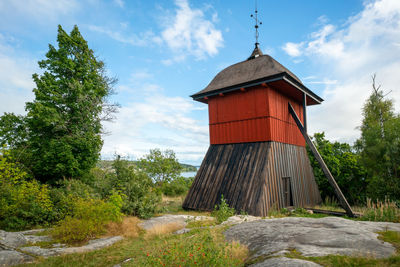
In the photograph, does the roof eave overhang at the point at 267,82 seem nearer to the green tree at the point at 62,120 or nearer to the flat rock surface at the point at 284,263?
the green tree at the point at 62,120

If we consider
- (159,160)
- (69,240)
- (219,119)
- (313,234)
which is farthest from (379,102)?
(69,240)

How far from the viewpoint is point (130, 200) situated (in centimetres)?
1165

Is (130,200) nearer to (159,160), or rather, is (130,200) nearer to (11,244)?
(11,244)

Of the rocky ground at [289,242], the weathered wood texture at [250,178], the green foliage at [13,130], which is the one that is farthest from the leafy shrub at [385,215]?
the green foliage at [13,130]

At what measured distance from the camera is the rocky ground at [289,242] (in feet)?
12.2

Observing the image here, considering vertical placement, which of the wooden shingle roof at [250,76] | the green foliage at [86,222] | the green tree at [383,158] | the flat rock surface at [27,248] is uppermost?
the wooden shingle roof at [250,76]

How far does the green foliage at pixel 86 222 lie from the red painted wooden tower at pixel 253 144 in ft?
18.2

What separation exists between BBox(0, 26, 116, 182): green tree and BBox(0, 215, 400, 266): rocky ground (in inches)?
233

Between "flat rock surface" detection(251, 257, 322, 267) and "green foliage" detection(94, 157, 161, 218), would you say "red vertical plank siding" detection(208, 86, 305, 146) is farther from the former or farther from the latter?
"flat rock surface" detection(251, 257, 322, 267)

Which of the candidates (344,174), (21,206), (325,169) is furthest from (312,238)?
(344,174)

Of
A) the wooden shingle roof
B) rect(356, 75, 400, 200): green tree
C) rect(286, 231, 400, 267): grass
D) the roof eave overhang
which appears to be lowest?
rect(286, 231, 400, 267): grass

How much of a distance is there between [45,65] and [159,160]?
1299 centimetres

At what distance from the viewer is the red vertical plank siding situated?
12.3 metres

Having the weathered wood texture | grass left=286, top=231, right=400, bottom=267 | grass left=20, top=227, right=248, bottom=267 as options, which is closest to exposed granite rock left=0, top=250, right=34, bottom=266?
grass left=20, top=227, right=248, bottom=267
